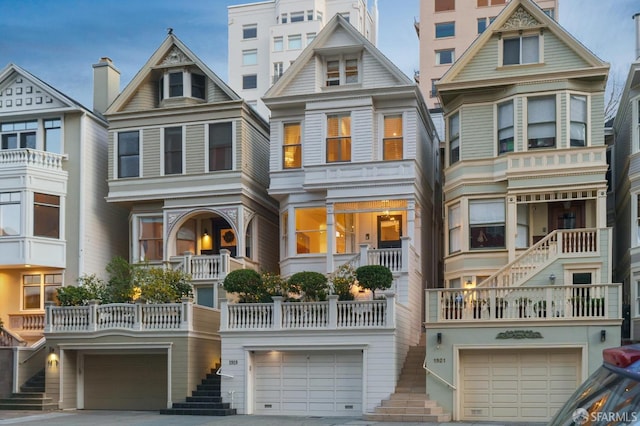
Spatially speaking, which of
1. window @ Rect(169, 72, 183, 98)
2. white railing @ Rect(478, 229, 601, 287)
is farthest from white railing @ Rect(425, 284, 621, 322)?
window @ Rect(169, 72, 183, 98)

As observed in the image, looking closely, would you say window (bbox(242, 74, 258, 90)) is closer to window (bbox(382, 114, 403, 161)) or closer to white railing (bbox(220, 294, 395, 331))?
window (bbox(382, 114, 403, 161))

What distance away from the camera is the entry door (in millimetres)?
32219

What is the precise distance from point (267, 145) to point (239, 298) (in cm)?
1082

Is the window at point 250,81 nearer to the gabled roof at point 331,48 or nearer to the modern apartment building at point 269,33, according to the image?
the modern apartment building at point 269,33

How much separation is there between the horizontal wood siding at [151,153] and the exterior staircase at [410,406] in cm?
1480

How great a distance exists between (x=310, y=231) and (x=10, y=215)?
1167cm

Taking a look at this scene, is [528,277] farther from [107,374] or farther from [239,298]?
[107,374]

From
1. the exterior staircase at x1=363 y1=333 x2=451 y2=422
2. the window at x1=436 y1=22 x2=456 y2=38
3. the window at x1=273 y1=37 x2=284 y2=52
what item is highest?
the window at x1=273 y1=37 x2=284 y2=52

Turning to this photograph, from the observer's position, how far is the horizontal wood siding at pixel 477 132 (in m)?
29.9

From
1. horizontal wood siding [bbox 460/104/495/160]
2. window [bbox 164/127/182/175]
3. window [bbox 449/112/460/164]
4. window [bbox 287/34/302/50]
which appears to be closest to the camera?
horizontal wood siding [bbox 460/104/495/160]

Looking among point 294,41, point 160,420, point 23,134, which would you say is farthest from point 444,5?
point 160,420

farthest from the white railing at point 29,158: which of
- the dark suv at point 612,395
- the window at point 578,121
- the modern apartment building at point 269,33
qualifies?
the modern apartment building at point 269,33

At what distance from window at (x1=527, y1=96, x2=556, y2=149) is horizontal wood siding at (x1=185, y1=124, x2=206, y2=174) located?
1300 centimetres

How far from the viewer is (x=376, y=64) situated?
3177 cm
